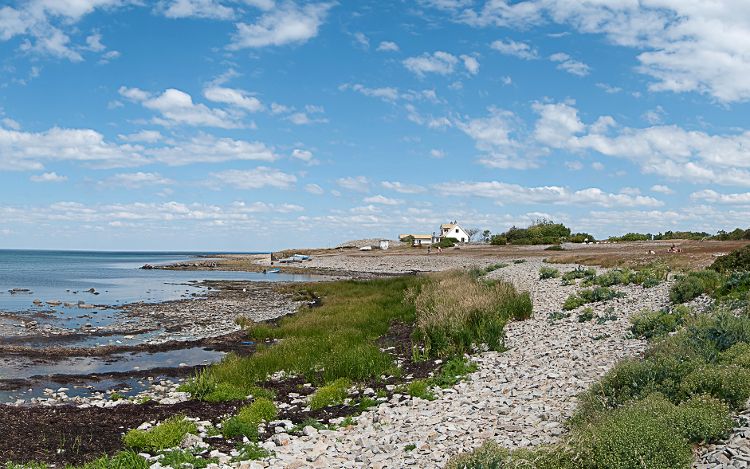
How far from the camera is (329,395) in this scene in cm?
1424

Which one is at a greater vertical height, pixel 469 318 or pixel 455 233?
pixel 455 233

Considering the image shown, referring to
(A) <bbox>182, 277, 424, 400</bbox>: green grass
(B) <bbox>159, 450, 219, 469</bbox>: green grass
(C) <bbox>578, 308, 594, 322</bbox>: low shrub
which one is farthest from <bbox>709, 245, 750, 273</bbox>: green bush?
(B) <bbox>159, 450, 219, 469</bbox>: green grass

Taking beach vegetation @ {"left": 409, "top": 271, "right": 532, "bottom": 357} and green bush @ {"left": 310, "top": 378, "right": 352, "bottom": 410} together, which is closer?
green bush @ {"left": 310, "top": 378, "right": 352, "bottom": 410}

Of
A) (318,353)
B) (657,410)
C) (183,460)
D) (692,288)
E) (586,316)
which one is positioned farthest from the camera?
(586,316)

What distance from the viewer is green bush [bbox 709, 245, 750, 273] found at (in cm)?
2342

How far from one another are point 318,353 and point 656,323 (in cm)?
1039

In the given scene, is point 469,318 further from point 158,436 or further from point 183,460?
point 183,460

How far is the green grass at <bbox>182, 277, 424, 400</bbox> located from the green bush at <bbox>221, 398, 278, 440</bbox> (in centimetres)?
176

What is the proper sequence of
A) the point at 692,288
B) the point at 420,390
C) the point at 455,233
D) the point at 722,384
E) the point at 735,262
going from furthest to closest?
the point at 455,233, the point at 735,262, the point at 692,288, the point at 420,390, the point at 722,384

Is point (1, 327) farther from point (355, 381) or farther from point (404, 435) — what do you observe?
point (404, 435)

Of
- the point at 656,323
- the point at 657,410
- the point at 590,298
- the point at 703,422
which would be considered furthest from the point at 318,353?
the point at 703,422

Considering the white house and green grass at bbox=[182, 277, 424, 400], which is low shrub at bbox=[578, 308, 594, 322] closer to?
green grass at bbox=[182, 277, 424, 400]

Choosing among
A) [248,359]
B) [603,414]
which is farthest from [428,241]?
[603,414]

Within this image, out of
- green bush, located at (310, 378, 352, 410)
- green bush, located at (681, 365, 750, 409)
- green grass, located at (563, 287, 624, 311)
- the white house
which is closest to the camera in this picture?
green bush, located at (681, 365, 750, 409)
